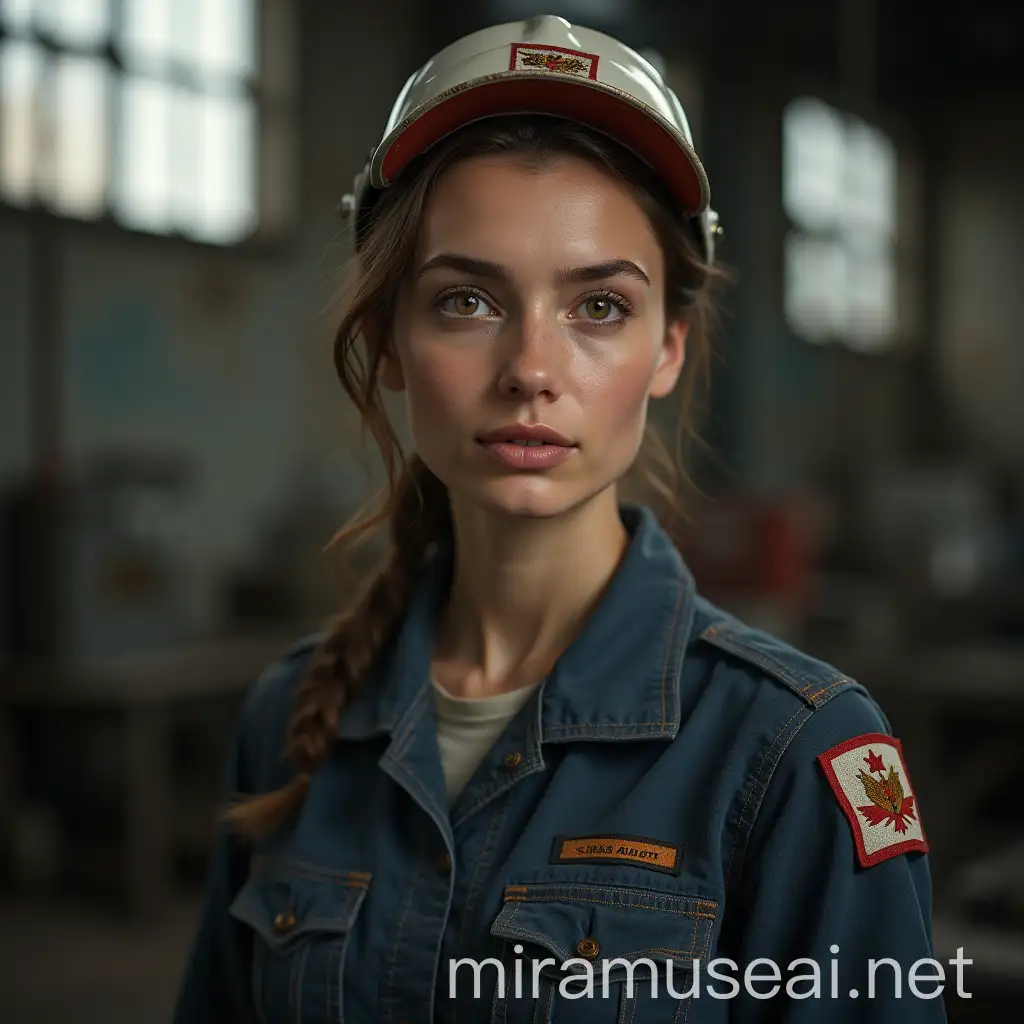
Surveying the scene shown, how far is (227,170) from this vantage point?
20.8 feet

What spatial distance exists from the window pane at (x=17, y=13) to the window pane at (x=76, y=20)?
0.13 feet

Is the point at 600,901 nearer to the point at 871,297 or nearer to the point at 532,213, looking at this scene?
the point at 532,213

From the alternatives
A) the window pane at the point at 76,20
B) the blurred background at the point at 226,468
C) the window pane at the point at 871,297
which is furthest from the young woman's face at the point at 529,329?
the window pane at the point at 871,297

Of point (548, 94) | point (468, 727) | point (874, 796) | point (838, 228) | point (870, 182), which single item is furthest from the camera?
point (870, 182)

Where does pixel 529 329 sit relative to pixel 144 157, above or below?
below

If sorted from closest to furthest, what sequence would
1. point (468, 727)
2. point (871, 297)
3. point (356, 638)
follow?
point (468, 727) < point (356, 638) < point (871, 297)

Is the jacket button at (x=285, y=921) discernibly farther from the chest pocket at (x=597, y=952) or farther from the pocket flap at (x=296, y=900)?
the chest pocket at (x=597, y=952)

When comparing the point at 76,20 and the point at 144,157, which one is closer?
the point at 76,20

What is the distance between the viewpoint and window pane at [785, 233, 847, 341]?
9.45 metres

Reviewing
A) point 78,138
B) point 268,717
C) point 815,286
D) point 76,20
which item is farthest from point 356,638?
point 815,286

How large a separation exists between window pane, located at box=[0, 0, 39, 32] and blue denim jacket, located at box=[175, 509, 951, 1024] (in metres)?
4.71

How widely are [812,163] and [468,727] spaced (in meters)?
9.01

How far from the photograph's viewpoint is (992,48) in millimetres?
10617

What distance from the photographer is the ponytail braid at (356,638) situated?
131cm
